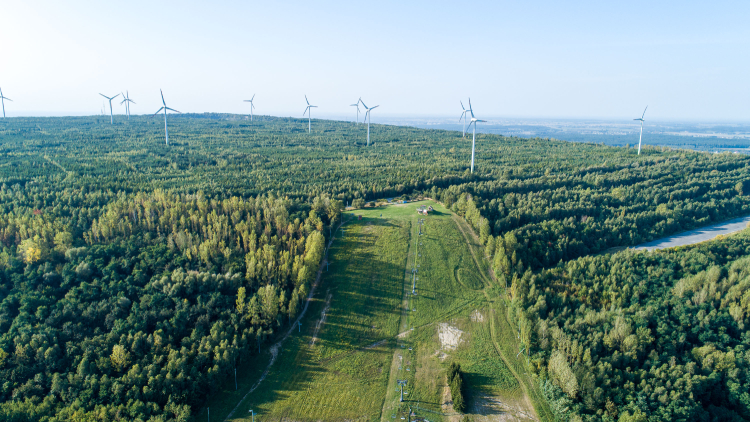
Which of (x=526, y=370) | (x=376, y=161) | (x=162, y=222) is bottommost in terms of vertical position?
(x=526, y=370)

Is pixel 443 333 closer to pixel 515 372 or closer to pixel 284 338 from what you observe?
pixel 515 372

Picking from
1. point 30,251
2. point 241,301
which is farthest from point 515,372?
point 30,251

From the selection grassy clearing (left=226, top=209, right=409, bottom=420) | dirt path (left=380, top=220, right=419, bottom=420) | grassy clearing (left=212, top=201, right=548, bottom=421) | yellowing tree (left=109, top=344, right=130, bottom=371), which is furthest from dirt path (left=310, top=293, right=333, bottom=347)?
yellowing tree (left=109, top=344, right=130, bottom=371)

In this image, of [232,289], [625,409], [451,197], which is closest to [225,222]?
[232,289]

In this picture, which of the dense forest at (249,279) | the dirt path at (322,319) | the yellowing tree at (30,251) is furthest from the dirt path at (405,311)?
the yellowing tree at (30,251)

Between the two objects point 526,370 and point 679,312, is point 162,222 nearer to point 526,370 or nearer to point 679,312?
point 526,370

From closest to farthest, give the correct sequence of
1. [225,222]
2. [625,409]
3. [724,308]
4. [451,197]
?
1. [625,409]
2. [724,308]
3. [225,222]
4. [451,197]

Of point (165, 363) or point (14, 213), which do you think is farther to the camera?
point (14, 213)
